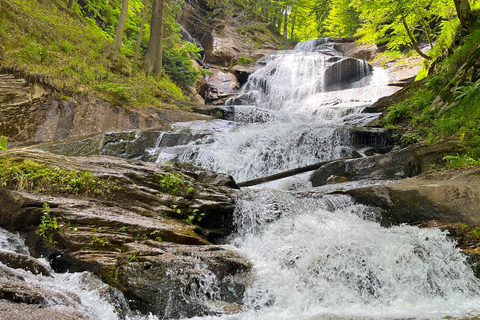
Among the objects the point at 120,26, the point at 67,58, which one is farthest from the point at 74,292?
the point at 120,26

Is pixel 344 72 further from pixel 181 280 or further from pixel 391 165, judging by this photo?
pixel 181 280

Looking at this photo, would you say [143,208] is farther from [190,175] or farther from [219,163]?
[219,163]

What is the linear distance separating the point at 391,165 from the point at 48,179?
7439mm

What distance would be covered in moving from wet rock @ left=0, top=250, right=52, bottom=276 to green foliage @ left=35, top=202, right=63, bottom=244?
0.56m

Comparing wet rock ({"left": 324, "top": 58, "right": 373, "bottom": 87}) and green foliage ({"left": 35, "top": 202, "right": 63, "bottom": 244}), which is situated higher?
wet rock ({"left": 324, "top": 58, "right": 373, "bottom": 87})

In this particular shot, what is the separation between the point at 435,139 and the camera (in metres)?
8.04

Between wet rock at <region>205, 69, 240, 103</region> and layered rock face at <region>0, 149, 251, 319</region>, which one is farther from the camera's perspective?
wet rock at <region>205, 69, 240, 103</region>

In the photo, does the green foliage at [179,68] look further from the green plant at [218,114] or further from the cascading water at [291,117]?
the green plant at [218,114]

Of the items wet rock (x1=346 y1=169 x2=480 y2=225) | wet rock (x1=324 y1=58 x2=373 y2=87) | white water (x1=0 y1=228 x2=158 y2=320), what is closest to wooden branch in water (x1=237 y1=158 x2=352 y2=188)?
wet rock (x1=346 y1=169 x2=480 y2=225)

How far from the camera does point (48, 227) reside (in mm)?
4082

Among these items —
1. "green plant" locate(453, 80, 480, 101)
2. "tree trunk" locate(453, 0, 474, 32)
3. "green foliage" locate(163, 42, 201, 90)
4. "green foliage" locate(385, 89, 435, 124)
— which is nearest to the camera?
"green plant" locate(453, 80, 480, 101)

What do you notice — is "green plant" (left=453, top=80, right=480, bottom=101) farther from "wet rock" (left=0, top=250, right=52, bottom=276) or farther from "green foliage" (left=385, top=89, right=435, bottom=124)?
"wet rock" (left=0, top=250, right=52, bottom=276)

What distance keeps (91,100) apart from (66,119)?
4.07ft

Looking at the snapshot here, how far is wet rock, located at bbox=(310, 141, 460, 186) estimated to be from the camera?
275 inches
